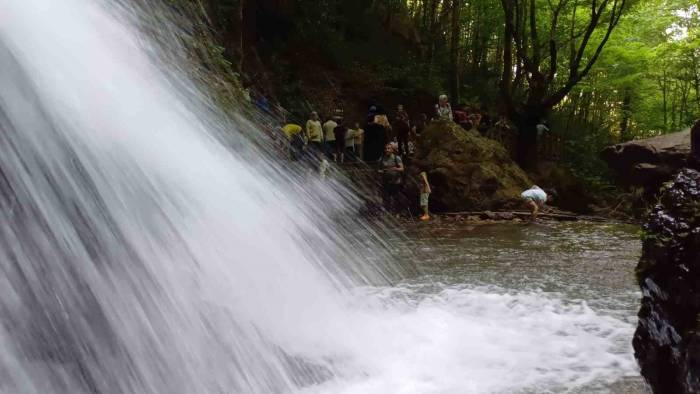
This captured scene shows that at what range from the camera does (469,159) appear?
591 inches

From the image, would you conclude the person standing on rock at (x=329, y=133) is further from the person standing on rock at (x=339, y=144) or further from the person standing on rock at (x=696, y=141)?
the person standing on rock at (x=696, y=141)

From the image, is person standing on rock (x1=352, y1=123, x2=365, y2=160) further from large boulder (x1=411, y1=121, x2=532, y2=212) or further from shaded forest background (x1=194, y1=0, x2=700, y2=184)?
shaded forest background (x1=194, y1=0, x2=700, y2=184)

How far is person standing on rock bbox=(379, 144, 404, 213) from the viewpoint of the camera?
13648mm

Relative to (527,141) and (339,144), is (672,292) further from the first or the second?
(527,141)

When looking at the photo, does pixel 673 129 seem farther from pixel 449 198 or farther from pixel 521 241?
pixel 521 241

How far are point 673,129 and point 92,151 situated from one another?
24.1m

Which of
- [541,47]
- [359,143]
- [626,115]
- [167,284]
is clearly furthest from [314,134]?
[626,115]

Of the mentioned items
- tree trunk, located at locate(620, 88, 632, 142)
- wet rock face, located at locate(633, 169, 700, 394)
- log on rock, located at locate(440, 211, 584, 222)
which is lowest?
log on rock, located at locate(440, 211, 584, 222)

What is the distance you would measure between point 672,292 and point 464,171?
11.7 m

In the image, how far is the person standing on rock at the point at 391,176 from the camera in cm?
1365

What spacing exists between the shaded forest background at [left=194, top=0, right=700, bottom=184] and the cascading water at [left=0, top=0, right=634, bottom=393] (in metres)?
12.5

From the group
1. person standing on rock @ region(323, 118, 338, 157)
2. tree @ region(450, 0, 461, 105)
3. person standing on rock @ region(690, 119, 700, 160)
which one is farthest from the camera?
tree @ region(450, 0, 461, 105)

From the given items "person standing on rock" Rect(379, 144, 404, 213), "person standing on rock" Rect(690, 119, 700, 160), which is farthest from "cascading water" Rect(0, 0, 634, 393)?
"person standing on rock" Rect(379, 144, 404, 213)

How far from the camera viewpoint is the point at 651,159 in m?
12.3
